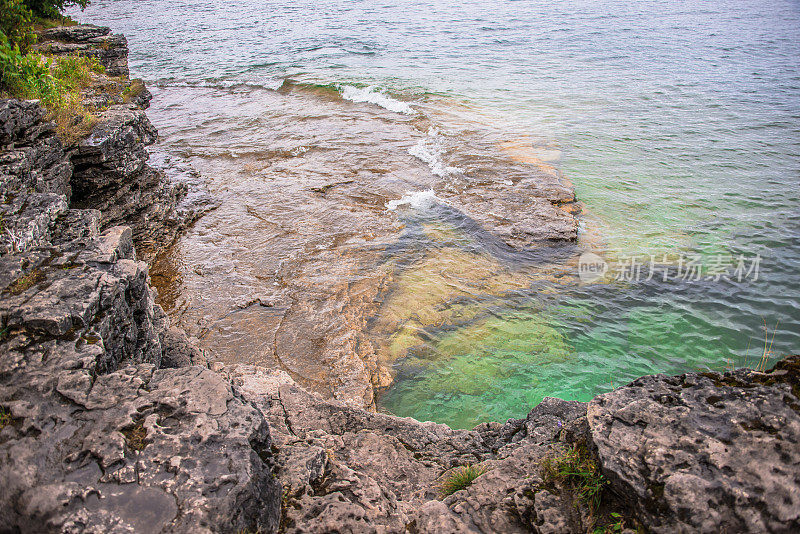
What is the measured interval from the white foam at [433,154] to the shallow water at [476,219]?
4.5 inches

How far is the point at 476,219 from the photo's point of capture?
9148 mm

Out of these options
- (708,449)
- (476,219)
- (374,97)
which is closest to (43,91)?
(476,219)

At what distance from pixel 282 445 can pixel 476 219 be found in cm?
660

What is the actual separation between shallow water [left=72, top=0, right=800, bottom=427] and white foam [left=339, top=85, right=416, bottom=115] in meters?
0.12

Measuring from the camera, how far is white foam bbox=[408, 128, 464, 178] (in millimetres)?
11406

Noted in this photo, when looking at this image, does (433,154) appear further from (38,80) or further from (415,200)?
(38,80)

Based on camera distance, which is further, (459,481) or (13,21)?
(13,21)

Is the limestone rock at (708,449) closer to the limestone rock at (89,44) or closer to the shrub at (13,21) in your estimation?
the shrub at (13,21)

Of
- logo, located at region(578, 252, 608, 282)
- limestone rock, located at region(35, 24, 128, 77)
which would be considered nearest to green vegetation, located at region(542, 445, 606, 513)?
logo, located at region(578, 252, 608, 282)

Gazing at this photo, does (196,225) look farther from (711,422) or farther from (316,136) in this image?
(711,422)

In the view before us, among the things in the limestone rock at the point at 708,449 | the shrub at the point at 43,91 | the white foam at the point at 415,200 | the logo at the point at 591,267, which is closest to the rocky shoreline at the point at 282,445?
the limestone rock at the point at 708,449

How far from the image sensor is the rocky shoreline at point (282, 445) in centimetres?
251

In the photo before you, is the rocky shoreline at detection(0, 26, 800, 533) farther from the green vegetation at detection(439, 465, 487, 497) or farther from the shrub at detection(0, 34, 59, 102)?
the shrub at detection(0, 34, 59, 102)

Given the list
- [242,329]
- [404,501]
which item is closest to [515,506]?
[404,501]
